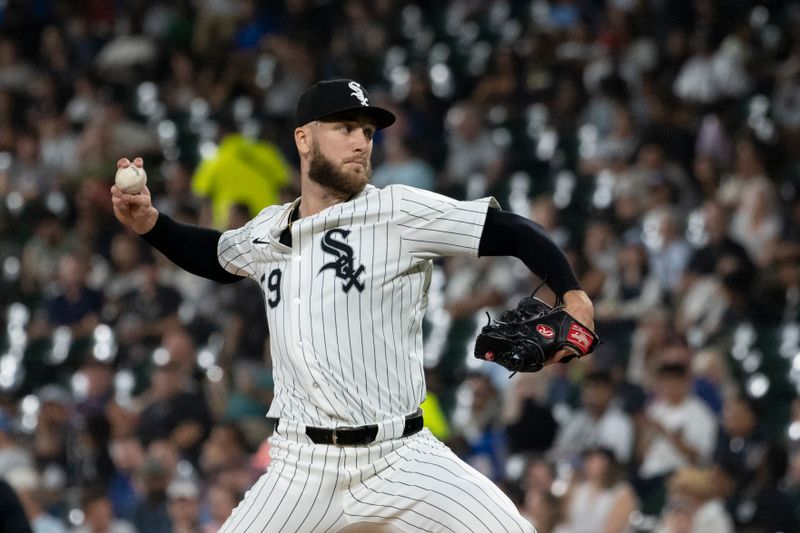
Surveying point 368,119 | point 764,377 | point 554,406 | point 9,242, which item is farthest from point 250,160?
point 368,119

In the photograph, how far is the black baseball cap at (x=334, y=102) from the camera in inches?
160

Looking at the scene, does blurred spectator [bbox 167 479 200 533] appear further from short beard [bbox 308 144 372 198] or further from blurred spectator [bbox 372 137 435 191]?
short beard [bbox 308 144 372 198]

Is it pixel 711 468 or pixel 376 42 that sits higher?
pixel 376 42

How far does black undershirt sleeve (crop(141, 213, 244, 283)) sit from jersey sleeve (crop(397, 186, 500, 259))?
2.39ft

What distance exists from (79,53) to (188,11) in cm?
118

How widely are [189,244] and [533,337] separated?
1.27 meters

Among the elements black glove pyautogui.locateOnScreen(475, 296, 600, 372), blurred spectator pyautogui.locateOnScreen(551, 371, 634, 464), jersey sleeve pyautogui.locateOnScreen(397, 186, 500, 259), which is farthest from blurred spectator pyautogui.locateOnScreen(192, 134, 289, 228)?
black glove pyautogui.locateOnScreen(475, 296, 600, 372)

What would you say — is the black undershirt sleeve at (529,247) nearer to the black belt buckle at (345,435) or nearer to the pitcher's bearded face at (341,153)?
the pitcher's bearded face at (341,153)

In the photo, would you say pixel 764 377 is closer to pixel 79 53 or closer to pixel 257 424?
pixel 257 424

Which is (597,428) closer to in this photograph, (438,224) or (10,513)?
(438,224)

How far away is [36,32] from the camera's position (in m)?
14.3

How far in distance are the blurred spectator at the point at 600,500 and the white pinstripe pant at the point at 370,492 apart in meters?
3.31

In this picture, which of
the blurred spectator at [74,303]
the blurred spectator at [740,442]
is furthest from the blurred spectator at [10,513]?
the blurred spectator at [74,303]

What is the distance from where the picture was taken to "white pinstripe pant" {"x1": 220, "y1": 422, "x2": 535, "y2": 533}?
3.79 meters
